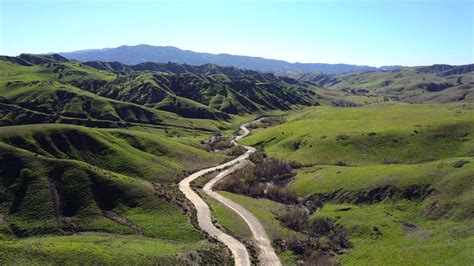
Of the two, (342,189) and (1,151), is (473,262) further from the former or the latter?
(1,151)

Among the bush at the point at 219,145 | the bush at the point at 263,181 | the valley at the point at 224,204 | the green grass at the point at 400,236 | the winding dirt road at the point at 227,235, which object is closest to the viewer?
the green grass at the point at 400,236

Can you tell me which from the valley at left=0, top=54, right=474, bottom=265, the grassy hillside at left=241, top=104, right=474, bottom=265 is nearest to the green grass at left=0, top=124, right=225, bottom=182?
the valley at left=0, top=54, right=474, bottom=265

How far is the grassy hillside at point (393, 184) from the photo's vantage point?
81500 mm

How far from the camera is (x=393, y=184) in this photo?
359 feet

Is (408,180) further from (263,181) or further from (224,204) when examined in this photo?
(224,204)

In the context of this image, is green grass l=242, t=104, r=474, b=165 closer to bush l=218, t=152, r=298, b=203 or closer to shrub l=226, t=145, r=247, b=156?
shrub l=226, t=145, r=247, b=156

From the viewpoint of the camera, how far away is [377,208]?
103m

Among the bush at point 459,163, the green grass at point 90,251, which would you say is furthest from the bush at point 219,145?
the green grass at point 90,251

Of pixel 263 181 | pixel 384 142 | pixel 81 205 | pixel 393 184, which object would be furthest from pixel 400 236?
pixel 384 142

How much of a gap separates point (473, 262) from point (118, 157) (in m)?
94.0

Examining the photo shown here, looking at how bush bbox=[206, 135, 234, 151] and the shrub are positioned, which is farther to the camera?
bush bbox=[206, 135, 234, 151]

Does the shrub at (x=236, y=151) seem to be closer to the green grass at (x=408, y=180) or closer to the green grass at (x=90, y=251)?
the green grass at (x=408, y=180)

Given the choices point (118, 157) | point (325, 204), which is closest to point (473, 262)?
point (325, 204)

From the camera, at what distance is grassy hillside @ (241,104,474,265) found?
267 ft
